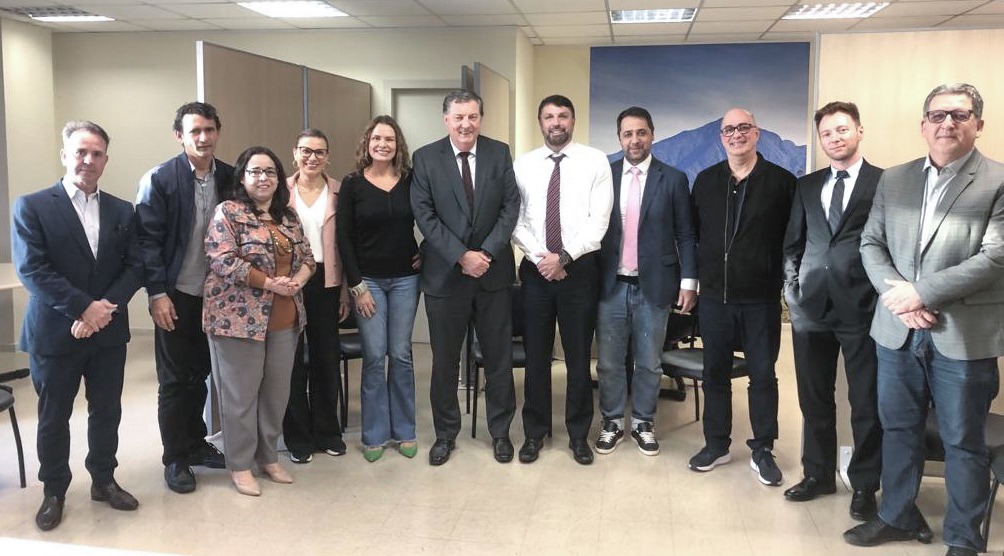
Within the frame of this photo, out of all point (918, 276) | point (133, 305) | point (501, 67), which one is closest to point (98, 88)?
point (133, 305)

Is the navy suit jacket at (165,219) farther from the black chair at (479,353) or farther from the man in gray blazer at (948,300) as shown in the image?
the man in gray blazer at (948,300)

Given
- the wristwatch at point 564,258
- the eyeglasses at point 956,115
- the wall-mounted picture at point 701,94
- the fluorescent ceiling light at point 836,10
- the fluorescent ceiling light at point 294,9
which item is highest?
the fluorescent ceiling light at point 836,10

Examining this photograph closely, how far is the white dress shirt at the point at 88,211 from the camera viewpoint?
280 centimetres

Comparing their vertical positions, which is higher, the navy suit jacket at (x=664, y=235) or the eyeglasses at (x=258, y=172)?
the eyeglasses at (x=258, y=172)

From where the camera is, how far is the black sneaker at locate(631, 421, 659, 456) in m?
3.68

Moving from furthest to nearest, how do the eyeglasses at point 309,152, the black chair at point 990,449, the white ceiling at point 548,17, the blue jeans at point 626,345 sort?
the white ceiling at point 548,17, the blue jeans at point 626,345, the eyeglasses at point 309,152, the black chair at point 990,449

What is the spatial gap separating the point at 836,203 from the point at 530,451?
1.75 m

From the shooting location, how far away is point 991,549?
8.78 ft

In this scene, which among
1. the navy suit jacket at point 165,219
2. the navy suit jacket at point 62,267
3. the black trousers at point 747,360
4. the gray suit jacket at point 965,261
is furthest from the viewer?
the black trousers at point 747,360

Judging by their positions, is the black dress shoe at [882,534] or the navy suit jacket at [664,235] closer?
the black dress shoe at [882,534]

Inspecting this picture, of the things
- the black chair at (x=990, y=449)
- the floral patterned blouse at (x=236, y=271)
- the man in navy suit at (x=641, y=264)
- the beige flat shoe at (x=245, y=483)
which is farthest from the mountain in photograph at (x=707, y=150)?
the beige flat shoe at (x=245, y=483)

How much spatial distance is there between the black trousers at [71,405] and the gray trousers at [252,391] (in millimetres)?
392

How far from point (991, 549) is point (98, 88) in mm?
7262

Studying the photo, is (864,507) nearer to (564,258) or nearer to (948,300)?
(948,300)
